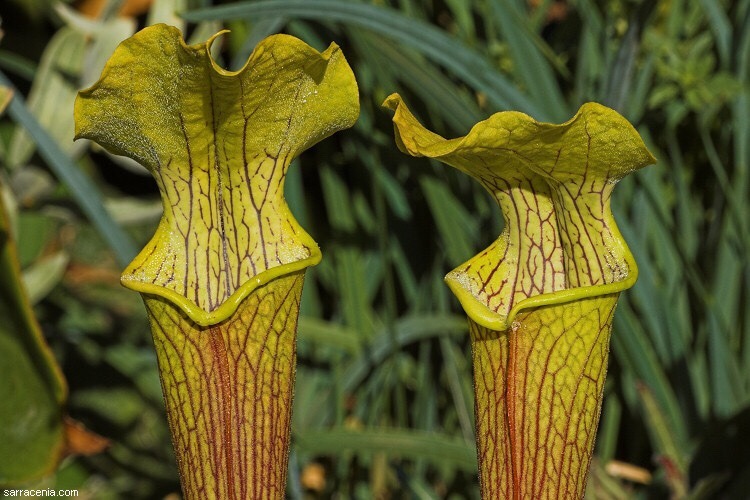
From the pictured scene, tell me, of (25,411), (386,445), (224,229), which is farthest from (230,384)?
(25,411)

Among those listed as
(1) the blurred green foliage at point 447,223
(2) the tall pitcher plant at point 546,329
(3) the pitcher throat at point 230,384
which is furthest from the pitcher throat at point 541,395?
(1) the blurred green foliage at point 447,223

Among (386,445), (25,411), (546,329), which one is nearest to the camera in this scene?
(546,329)

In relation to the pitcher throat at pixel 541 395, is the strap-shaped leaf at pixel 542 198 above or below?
above

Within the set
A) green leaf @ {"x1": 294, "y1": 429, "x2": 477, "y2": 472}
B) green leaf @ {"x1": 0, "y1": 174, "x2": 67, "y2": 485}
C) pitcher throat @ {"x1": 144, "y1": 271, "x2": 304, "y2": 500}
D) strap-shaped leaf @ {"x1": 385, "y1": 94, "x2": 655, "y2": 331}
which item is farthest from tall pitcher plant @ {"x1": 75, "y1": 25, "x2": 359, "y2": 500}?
green leaf @ {"x1": 0, "y1": 174, "x2": 67, "y2": 485}

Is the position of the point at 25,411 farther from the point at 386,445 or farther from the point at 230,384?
the point at 230,384

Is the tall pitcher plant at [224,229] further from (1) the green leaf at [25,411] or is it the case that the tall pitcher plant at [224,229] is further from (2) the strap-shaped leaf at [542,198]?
(1) the green leaf at [25,411]
